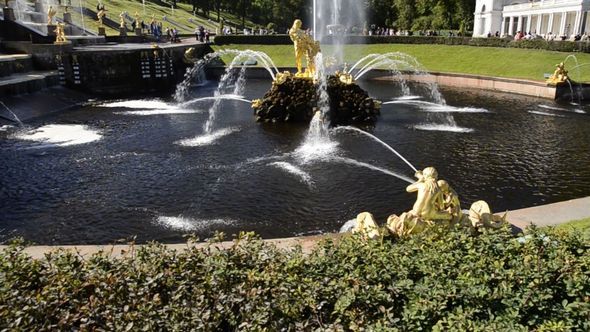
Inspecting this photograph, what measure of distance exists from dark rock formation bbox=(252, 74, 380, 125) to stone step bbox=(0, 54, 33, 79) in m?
17.8

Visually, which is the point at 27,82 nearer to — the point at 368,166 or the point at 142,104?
the point at 142,104

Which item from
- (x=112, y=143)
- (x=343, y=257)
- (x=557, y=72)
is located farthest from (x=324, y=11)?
(x=343, y=257)

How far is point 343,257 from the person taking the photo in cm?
614

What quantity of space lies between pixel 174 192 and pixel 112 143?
23.0 feet


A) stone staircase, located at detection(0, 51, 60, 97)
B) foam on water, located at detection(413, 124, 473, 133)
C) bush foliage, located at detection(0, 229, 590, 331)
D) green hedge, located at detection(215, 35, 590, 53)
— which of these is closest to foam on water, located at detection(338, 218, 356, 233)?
bush foliage, located at detection(0, 229, 590, 331)

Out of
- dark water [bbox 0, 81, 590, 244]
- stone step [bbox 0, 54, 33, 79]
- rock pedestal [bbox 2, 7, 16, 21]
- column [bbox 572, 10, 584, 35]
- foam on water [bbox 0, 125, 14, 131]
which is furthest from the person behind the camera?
column [bbox 572, 10, 584, 35]

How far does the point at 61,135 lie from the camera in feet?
66.7

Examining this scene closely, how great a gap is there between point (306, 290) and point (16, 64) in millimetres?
32512

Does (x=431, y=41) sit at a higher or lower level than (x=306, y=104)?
higher

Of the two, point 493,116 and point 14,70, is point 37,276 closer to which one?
point 493,116

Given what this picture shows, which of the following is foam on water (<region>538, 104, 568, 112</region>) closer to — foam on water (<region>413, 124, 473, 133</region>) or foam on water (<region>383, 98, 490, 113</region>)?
foam on water (<region>383, 98, 490, 113</region>)

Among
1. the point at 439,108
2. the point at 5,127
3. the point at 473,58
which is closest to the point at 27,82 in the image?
the point at 5,127

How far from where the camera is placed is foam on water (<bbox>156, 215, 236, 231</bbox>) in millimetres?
11031

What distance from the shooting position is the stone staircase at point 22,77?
25.7 m
